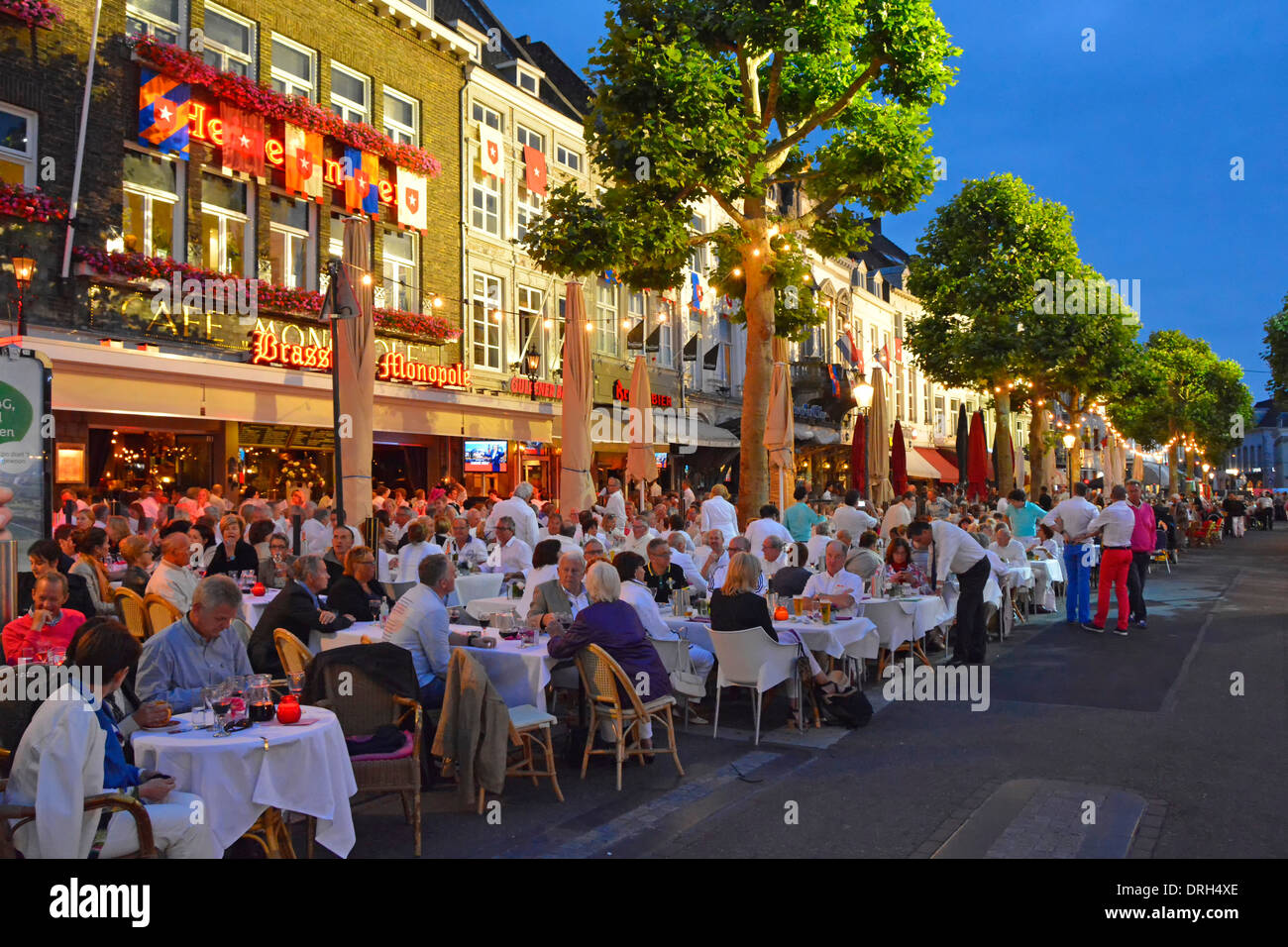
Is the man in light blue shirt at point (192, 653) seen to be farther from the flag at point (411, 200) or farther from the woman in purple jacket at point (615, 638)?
the flag at point (411, 200)

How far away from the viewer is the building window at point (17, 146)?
13.6m

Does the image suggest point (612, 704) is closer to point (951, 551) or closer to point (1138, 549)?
A: point (951, 551)

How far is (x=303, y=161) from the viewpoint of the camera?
17812mm

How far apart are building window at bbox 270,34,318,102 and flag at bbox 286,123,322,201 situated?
1.01 meters

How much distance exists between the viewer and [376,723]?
559cm

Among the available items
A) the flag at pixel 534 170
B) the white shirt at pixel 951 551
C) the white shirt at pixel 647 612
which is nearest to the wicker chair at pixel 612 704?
the white shirt at pixel 647 612

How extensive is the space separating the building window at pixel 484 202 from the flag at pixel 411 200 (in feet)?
6.37

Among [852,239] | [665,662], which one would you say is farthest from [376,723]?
[852,239]

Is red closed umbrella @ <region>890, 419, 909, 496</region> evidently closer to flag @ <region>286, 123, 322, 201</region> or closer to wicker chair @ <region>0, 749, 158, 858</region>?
flag @ <region>286, 123, 322, 201</region>

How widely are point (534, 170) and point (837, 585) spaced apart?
18.0 m

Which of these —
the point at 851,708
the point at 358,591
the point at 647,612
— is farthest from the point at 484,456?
the point at 851,708
